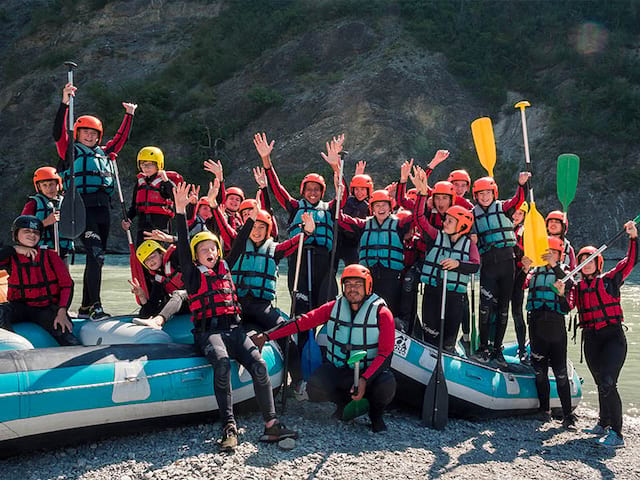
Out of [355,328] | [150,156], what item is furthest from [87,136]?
[355,328]

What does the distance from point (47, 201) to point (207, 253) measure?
177cm

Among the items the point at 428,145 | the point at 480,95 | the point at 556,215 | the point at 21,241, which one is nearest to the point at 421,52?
the point at 480,95

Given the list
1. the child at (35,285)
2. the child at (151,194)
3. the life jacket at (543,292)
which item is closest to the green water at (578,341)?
the life jacket at (543,292)

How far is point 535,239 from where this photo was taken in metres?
5.18

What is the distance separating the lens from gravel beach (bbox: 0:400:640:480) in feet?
12.6

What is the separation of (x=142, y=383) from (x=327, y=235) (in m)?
2.12

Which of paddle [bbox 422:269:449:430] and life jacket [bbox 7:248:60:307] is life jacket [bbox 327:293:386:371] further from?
life jacket [bbox 7:248:60:307]

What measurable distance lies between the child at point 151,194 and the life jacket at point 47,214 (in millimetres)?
515

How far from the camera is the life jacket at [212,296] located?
4371 millimetres

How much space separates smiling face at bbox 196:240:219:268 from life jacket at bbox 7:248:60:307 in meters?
1.17

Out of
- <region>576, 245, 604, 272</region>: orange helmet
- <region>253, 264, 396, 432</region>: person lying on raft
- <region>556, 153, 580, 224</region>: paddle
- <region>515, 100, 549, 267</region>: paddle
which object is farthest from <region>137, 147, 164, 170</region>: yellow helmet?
<region>556, 153, 580, 224</region>: paddle

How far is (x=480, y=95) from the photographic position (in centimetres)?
2347

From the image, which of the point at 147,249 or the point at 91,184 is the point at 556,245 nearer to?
the point at 147,249

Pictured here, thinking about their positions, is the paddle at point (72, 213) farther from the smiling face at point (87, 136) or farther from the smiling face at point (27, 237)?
the smiling face at point (27, 237)
